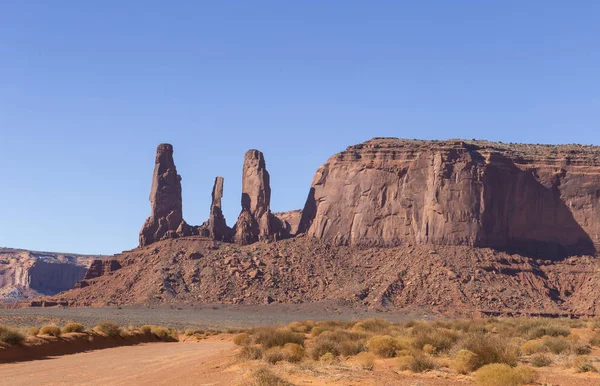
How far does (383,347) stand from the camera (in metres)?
30.5

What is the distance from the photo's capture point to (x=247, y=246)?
369 ft

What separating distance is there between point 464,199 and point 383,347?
263 feet

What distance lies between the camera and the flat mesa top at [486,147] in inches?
4535

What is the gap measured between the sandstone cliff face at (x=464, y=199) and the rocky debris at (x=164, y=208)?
762 inches

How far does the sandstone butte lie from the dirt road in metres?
64.4

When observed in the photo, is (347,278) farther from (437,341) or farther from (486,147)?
(437,341)

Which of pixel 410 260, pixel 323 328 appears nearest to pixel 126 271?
pixel 410 260

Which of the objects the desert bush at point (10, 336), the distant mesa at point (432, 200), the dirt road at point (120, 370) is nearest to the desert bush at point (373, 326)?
the dirt road at point (120, 370)

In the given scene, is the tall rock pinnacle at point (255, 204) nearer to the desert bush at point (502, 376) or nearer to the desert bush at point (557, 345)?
the desert bush at point (557, 345)

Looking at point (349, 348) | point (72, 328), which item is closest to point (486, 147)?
point (72, 328)

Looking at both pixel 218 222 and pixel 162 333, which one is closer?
pixel 162 333

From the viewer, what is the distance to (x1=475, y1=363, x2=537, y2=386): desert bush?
20.9 m

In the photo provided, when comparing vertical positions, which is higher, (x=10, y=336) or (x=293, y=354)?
(x=10, y=336)

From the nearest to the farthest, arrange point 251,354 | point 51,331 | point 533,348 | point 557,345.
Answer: point 251,354, point 557,345, point 533,348, point 51,331
